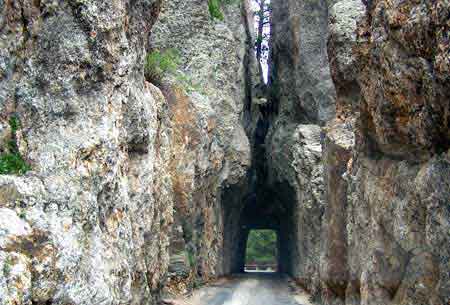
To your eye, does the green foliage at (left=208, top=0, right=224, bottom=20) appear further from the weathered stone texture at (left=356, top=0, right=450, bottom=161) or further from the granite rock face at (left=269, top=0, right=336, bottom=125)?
the weathered stone texture at (left=356, top=0, right=450, bottom=161)

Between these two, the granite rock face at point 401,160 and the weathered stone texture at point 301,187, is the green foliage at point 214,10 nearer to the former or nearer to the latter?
the weathered stone texture at point 301,187

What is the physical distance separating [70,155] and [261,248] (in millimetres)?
41229

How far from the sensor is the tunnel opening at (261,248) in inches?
1843

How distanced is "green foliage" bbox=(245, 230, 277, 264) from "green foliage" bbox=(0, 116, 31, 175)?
40633 millimetres

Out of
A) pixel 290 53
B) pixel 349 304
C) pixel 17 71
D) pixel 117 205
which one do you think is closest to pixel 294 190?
pixel 290 53

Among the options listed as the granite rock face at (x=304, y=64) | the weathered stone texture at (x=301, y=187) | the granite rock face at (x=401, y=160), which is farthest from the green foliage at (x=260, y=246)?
the granite rock face at (x=401, y=160)

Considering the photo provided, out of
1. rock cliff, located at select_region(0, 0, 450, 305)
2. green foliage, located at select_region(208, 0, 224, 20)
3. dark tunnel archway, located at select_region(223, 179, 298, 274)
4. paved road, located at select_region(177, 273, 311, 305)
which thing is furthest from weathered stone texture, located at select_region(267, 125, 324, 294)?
green foliage, located at select_region(208, 0, 224, 20)

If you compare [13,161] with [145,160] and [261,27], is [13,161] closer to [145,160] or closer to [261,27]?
[145,160]

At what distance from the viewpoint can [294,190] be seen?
22344 millimetres

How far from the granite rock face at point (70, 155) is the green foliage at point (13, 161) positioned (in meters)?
0.10

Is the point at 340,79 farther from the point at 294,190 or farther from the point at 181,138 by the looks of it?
the point at 294,190

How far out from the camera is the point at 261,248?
47781 millimetres

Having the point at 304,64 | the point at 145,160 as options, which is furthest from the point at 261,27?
the point at 145,160

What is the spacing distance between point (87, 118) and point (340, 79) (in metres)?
5.67
